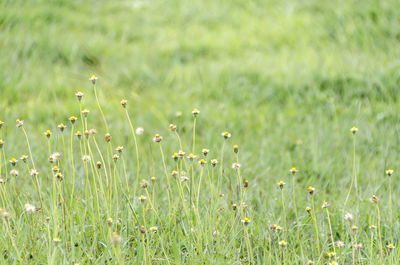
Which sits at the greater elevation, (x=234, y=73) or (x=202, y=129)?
(x=234, y=73)

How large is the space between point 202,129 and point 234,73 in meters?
0.82

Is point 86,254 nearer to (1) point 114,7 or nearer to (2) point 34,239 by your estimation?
(2) point 34,239

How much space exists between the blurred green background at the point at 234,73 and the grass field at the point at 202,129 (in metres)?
0.02

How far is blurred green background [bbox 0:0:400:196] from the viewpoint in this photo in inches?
135

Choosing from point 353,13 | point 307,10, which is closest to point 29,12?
point 307,10

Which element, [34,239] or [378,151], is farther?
[378,151]

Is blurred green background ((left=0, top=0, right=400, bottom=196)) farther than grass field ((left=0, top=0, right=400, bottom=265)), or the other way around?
blurred green background ((left=0, top=0, right=400, bottom=196))

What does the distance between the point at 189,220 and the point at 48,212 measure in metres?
0.60

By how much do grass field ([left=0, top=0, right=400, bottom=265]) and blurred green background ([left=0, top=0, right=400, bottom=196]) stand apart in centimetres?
2

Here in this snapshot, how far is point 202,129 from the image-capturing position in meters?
3.71

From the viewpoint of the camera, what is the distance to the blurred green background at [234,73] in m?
3.42

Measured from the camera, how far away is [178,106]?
3.88 metres

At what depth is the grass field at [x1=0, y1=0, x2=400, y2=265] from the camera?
2.06 meters

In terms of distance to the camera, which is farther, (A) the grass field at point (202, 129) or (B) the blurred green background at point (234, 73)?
(B) the blurred green background at point (234, 73)
